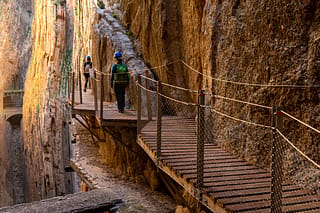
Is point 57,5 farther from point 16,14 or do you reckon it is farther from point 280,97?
point 280,97

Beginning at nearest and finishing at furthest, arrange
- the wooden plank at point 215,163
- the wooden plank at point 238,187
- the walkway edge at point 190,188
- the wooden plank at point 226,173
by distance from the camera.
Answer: the walkway edge at point 190,188 < the wooden plank at point 238,187 < the wooden plank at point 226,173 < the wooden plank at point 215,163

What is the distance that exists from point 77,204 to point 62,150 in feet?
43.4

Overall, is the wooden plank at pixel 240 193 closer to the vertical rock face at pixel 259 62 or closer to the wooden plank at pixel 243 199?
the wooden plank at pixel 243 199

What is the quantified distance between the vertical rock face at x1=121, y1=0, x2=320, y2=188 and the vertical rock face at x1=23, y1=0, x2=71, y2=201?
47.7 ft

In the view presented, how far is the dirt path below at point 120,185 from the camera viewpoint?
353 inches

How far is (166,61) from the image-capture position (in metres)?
10.2

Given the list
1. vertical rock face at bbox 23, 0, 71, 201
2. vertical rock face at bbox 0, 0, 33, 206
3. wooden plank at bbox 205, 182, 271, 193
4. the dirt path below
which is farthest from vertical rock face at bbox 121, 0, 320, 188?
vertical rock face at bbox 0, 0, 33, 206

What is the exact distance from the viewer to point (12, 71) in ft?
97.5

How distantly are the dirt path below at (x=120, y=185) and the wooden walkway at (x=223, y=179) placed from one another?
2.69 m

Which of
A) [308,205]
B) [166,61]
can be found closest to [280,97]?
[308,205]

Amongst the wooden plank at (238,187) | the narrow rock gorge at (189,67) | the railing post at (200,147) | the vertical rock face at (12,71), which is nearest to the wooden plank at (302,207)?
the narrow rock gorge at (189,67)

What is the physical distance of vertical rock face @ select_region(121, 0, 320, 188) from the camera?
14.7ft

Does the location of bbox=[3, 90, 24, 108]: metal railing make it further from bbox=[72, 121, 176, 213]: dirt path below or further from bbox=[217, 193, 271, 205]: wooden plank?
bbox=[217, 193, 271, 205]: wooden plank

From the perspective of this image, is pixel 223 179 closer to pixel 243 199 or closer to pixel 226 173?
pixel 226 173
